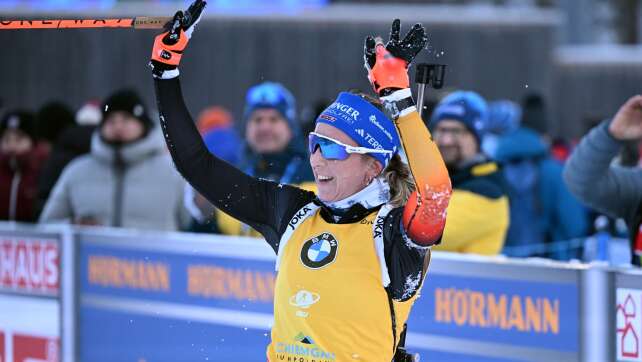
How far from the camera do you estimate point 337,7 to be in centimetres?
1705

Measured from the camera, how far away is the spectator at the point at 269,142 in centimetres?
680

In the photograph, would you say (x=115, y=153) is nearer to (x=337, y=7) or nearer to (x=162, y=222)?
(x=162, y=222)

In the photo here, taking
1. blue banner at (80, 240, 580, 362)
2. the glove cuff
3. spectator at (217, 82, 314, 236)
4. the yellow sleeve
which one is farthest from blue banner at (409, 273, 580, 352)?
the glove cuff

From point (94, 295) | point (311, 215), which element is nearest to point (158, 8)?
point (94, 295)

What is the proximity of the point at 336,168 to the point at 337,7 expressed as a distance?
13337mm

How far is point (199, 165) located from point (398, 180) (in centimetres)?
65

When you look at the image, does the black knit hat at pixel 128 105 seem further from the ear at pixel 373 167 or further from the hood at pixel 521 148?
the ear at pixel 373 167

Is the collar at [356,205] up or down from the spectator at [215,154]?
down

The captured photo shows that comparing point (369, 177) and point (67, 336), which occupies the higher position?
point (369, 177)

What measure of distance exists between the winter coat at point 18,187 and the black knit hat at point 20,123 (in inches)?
6.3

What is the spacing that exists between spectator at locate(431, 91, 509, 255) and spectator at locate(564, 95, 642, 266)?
0.61 m

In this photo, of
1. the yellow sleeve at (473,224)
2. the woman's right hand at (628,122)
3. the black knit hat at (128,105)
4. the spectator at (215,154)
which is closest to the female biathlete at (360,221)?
the spectator at (215,154)

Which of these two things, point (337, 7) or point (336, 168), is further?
point (337, 7)

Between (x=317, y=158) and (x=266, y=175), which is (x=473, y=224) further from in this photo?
(x=317, y=158)
